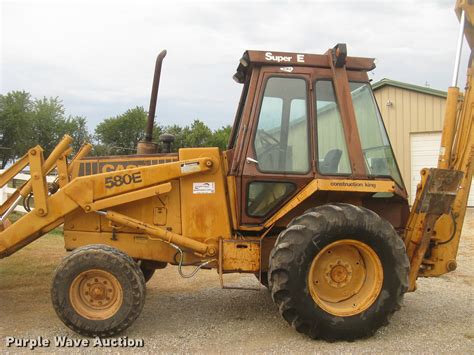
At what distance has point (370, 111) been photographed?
526 cm

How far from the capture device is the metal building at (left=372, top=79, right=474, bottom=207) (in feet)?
49.1

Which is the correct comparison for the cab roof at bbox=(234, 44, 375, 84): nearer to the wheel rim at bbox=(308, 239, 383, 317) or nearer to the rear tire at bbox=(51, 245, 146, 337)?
the wheel rim at bbox=(308, 239, 383, 317)

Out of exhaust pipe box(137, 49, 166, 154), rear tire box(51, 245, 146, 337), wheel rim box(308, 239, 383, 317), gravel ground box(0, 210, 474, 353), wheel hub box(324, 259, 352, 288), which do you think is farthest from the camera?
exhaust pipe box(137, 49, 166, 154)

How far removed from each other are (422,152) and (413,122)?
37.1 inches

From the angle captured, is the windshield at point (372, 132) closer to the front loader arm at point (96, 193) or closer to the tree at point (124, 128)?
the front loader arm at point (96, 193)

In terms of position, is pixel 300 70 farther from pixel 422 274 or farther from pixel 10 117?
pixel 10 117

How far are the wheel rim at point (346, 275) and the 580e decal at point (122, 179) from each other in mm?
1930

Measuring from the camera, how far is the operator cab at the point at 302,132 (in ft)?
16.4

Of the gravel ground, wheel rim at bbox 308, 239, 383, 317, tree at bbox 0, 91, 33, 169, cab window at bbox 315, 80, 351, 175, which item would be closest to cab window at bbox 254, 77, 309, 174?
cab window at bbox 315, 80, 351, 175

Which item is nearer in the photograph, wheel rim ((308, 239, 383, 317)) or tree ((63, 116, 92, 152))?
Answer: wheel rim ((308, 239, 383, 317))

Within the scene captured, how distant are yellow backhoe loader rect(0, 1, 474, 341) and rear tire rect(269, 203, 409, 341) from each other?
0.01 meters

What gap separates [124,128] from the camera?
31828 millimetres

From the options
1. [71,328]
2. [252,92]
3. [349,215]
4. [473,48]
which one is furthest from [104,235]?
[473,48]

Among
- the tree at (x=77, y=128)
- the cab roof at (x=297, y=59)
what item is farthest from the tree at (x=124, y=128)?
the cab roof at (x=297, y=59)
